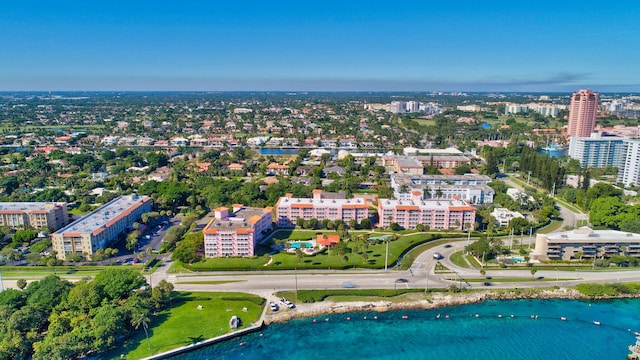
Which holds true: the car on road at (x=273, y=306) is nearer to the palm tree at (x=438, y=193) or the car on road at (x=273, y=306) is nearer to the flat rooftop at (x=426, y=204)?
the flat rooftop at (x=426, y=204)

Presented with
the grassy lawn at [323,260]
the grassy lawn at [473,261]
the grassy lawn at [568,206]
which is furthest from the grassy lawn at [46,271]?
the grassy lawn at [568,206]

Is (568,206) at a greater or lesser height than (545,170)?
lesser

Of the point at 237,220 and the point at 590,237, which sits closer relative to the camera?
the point at 590,237

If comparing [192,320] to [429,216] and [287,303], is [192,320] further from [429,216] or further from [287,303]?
[429,216]

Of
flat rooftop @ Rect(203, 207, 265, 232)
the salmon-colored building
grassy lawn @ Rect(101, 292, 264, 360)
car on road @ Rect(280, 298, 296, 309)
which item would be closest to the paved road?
car on road @ Rect(280, 298, 296, 309)

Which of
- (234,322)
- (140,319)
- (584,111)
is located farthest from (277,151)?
(140,319)
